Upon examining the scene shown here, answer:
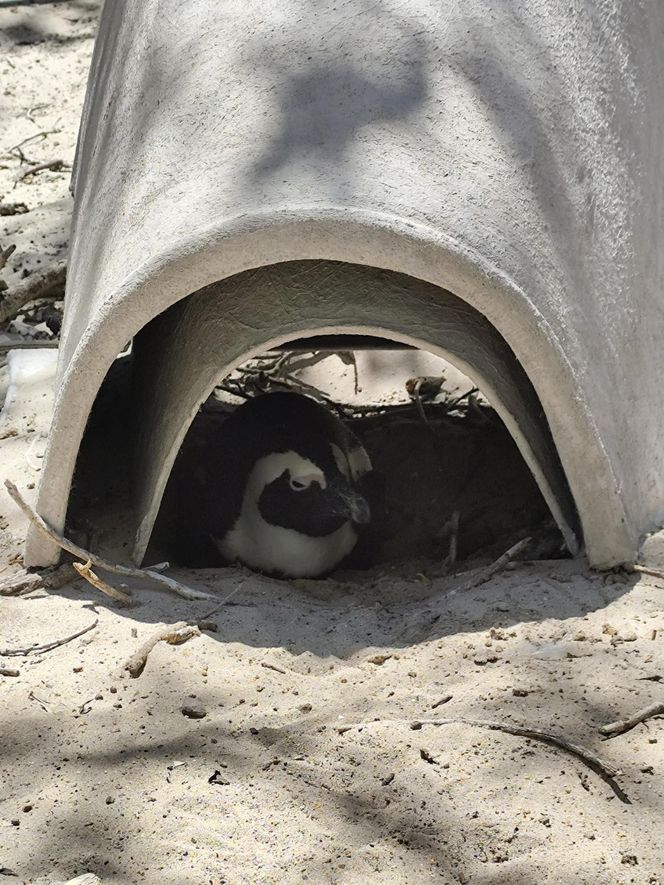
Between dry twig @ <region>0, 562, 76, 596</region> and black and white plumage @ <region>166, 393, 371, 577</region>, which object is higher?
black and white plumage @ <region>166, 393, 371, 577</region>

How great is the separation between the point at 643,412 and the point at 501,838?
136cm

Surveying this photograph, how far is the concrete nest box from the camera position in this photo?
2566 mm

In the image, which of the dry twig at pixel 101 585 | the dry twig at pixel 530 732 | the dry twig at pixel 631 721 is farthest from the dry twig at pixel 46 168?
the dry twig at pixel 631 721

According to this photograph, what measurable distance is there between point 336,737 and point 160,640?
0.53 m

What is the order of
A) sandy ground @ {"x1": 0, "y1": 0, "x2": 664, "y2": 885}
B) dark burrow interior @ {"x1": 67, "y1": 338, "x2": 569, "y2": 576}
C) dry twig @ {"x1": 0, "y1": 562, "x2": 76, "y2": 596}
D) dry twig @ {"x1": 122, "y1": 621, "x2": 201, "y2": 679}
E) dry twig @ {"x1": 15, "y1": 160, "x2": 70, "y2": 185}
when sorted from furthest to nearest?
dry twig @ {"x1": 15, "y1": 160, "x2": 70, "y2": 185}
dark burrow interior @ {"x1": 67, "y1": 338, "x2": 569, "y2": 576}
dry twig @ {"x1": 0, "y1": 562, "x2": 76, "y2": 596}
dry twig @ {"x1": 122, "y1": 621, "x2": 201, "y2": 679}
sandy ground @ {"x1": 0, "y1": 0, "x2": 664, "y2": 885}

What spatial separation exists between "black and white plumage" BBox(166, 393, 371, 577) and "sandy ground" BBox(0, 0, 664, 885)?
65 cm

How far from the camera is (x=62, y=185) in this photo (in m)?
5.41

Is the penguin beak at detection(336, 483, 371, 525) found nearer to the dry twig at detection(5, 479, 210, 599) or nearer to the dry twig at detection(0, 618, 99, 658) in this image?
the dry twig at detection(5, 479, 210, 599)

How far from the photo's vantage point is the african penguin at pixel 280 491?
153 inches

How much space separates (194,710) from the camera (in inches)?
98.2

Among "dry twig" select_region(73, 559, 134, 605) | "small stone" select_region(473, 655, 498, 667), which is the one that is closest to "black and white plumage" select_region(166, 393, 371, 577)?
"dry twig" select_region(73, 559, 134, 605)

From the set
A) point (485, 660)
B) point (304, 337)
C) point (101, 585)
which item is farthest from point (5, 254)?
point (485, 660)

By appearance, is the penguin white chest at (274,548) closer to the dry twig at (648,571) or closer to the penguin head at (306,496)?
the penguin head at (306,496)

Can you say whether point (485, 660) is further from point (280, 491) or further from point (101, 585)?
point (280, 491)
